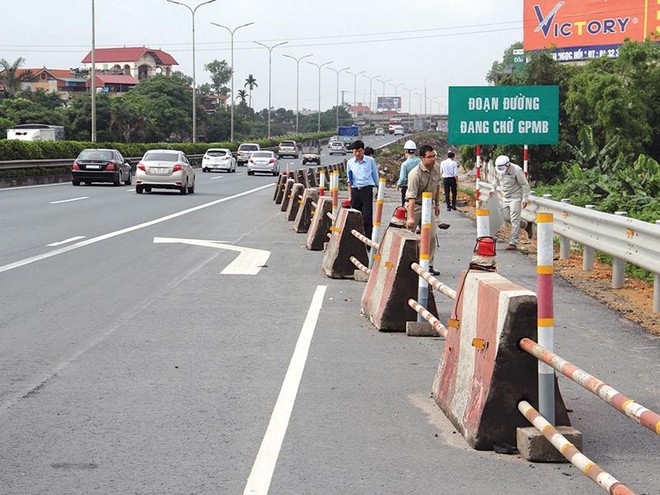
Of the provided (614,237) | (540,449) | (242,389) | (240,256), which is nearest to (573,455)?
(540,449)

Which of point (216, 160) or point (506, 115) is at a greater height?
point (506, 115)

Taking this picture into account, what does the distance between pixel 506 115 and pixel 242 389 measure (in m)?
21.4

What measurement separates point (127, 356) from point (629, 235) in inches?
246

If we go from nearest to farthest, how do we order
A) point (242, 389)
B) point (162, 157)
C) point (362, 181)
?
point (242, 389) → point (362, 181) → point (162, 157)

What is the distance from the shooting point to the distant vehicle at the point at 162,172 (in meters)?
35.5

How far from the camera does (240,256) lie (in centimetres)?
1686

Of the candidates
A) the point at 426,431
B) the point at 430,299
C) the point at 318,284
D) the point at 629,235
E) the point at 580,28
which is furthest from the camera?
the point at 580,28

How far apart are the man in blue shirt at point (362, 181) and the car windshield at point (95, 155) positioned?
25.5 metres

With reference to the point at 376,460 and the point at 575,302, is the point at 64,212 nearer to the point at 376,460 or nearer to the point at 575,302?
the point at 575,302

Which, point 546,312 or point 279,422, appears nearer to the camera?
point 546,312

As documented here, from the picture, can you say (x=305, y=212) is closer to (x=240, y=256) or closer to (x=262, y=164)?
(x=240, y=256)

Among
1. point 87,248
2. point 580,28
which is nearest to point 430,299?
point 87,248

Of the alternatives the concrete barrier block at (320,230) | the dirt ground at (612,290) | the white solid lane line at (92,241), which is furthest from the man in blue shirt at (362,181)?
the white solid lane line at (92,241)

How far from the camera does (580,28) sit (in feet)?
223
